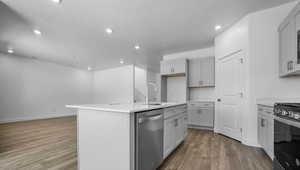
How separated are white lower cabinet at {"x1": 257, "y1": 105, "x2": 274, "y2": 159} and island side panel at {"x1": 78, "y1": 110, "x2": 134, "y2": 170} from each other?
6.79ft

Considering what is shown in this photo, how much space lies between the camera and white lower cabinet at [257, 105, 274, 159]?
180 centimetres

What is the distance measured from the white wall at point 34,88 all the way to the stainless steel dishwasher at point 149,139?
21.1 ft

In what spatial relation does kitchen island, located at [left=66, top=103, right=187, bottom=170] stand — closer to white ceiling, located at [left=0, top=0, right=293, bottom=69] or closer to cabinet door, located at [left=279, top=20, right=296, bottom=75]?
white ceiling, located at [left=0, top=0, right=293, bottom=69]

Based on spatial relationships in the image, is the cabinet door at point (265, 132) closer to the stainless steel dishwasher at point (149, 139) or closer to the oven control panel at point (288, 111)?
the oven control panel at point (288, 111)

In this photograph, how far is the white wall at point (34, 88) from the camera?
15.8 feet

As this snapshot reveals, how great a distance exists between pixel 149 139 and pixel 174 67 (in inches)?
130

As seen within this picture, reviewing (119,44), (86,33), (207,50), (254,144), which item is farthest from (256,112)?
(86,33)

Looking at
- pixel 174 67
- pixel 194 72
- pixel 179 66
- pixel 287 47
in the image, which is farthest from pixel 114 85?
pixel 287 47

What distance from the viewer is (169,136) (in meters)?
2.03

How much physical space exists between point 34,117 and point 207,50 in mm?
7774

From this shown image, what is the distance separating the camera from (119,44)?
13.4 ft

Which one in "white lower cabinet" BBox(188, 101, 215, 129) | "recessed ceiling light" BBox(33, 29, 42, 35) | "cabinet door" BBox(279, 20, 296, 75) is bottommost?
"white lower cabinet" BBox(188, 101, 215, 129)

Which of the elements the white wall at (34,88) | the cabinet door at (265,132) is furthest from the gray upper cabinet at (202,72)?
the white wall at (34,88)

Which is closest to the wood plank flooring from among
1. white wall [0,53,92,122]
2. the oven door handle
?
the oven door handle
